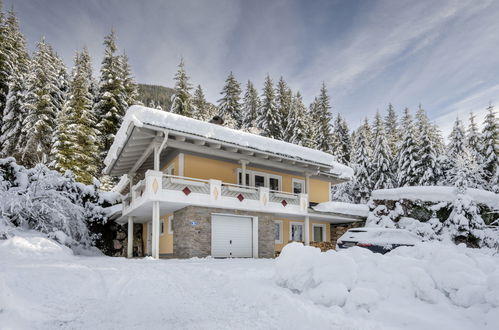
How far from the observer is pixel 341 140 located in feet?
159

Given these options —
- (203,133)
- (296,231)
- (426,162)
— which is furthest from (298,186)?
(426,162)

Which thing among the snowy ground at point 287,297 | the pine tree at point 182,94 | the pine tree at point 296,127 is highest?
the pine tree at point 182,94

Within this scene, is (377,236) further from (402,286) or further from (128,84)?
(128,84)

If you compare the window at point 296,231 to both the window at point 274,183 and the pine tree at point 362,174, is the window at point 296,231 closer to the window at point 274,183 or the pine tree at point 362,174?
the window at point 274,183

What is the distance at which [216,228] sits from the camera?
57.0 feet

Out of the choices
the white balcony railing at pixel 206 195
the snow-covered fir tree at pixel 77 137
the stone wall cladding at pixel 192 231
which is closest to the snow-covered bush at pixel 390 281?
the white balcony railing at pixel 206 195

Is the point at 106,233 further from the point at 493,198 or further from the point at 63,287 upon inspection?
the point at 493,198

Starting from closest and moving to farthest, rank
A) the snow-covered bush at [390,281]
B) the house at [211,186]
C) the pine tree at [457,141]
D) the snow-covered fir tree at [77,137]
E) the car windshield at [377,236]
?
the snow-covered bush at [390,281]
the car windshield at [377,236]
the house at [211,186]
the snow-covered fir tree at [77,137]
the pine tree at [457,141]

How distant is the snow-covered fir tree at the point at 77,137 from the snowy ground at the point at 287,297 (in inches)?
915

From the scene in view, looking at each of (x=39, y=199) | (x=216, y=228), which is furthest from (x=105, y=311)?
(x=39, y=199)

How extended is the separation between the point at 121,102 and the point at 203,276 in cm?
3202

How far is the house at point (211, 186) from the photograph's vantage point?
1584cm

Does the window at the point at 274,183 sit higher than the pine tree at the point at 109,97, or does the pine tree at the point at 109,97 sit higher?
the pine tree at the point at 109,97

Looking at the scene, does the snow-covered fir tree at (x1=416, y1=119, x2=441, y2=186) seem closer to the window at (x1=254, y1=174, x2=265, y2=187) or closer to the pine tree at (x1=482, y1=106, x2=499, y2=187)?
the pine tree at (x1=482, y1=106, x2=499, y2=187)
